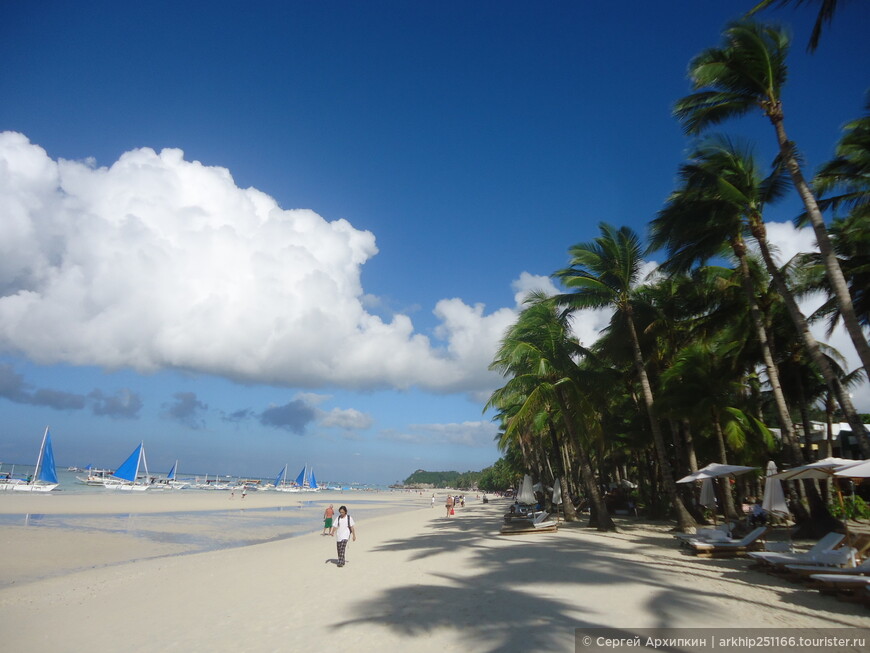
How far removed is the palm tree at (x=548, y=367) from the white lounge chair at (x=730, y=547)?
6298 mm

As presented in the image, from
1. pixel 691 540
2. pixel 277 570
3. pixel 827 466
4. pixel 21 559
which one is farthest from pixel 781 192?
pixel 21 559

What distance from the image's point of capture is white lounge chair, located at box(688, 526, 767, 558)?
426 inches

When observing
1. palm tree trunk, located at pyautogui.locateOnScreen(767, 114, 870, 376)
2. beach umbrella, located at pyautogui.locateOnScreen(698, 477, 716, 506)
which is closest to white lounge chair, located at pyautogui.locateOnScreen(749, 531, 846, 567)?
palm tree trunk, located at pyautogui.locateOnScreen(767, 114, 870, 376)

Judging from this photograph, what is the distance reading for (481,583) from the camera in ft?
29.3

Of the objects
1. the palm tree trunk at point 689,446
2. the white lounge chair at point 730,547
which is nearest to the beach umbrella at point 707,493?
the palm tree trunk at point 689,446

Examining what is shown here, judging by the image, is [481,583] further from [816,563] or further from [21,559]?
[21,559]

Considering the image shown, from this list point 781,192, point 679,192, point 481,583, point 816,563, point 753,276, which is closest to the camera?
point 816,563

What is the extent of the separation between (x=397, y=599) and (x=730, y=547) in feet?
26.1

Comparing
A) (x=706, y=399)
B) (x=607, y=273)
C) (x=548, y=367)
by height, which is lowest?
(x=706, y=399)

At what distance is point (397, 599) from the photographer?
26.3 feet

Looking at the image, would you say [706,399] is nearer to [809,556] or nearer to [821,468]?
[821,468]

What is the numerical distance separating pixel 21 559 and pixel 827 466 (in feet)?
66.1

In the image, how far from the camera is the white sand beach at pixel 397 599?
6227 mm

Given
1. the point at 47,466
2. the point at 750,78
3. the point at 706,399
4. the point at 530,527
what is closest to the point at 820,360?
the point at 706,399
